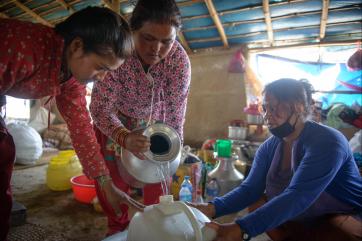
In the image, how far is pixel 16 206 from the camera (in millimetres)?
1993

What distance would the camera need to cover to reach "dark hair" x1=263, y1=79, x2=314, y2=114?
4.16 ft

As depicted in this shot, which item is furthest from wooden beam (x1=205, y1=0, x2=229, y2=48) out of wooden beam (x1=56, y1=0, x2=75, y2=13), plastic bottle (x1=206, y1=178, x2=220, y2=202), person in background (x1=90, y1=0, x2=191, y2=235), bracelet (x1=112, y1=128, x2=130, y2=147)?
bracelet (x1=112, y1=128, x2=130, y2=147)

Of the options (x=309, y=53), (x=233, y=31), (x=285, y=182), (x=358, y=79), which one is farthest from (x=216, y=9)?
(x=285, y=182)

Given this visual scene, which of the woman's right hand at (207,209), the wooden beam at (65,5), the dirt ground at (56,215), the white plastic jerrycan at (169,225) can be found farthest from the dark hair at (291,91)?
the wooden beam at (65,5)

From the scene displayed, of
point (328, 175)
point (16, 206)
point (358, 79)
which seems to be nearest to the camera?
point (328, 175)

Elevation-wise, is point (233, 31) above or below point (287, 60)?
above

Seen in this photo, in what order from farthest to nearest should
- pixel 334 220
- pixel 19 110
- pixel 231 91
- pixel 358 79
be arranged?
1. pixel 19 110
2. pixel 231 91
3. pixel 358 79
4. pixel 334 220

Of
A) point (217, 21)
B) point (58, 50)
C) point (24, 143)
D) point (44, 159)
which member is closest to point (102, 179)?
point (58, 50)

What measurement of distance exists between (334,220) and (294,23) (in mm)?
3737

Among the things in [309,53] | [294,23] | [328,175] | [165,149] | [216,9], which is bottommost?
[328,175]

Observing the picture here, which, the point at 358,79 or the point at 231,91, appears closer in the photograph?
the point at 358,79

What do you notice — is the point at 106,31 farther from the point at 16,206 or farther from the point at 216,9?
the point at 216,9

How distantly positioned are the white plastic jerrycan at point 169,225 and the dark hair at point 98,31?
1.69 feet

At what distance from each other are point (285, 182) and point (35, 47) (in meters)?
1.23
